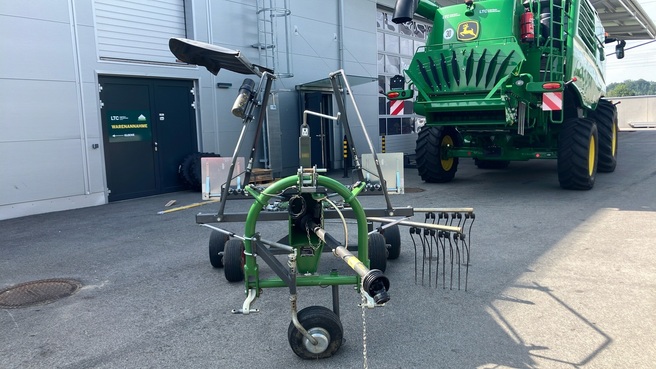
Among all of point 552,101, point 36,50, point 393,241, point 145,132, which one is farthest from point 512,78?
point 36,50

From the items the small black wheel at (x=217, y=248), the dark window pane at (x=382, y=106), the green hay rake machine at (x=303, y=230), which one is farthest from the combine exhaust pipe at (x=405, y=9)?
the dark window pane at (x=382, y=106)

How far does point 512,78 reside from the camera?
844 centimetres

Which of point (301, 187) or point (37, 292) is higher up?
point (301, 187)

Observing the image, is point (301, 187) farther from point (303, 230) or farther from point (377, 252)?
point (377, 252)

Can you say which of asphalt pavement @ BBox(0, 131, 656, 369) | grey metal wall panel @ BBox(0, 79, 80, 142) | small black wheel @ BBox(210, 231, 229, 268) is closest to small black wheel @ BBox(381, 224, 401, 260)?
asphalt pavement @ BBox(0, 131, 656, 369)

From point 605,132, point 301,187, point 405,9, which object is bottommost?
point 301,187

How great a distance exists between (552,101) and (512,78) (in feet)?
2.38

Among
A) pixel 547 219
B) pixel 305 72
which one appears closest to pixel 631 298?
pixel 547 219

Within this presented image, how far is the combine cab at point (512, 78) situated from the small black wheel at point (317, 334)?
6.04 meters

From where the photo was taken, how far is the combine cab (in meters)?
8.53

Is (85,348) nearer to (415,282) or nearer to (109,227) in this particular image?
(415,282)

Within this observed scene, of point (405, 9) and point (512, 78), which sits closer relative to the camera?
point (512, 78)

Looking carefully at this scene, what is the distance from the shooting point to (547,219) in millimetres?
7379

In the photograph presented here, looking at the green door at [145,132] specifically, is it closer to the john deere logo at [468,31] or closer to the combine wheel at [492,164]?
the john deere logo at [468,31]
